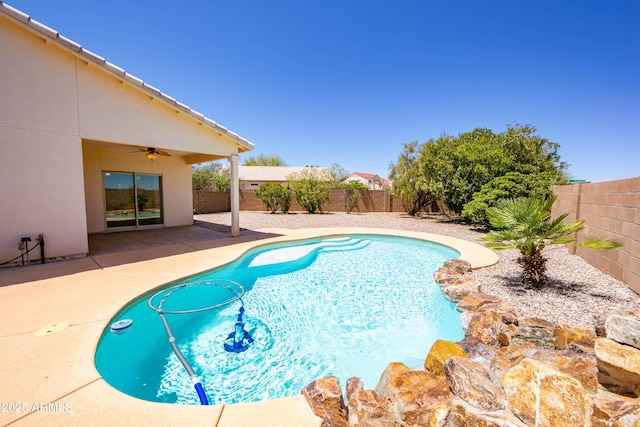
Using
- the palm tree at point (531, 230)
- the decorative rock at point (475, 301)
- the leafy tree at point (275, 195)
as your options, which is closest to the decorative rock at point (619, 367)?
the decorative rock at point (475, 301)

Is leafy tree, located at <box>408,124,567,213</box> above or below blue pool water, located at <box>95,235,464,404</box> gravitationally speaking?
above

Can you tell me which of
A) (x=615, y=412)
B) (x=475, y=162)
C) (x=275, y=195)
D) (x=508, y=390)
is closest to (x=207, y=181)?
(x=275, y=195)

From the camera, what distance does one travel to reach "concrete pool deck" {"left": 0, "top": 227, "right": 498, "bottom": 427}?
6.58ft

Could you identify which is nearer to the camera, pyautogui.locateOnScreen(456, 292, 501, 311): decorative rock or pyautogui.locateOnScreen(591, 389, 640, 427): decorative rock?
pyautogui.locateOnScreen(591, 389, 640, 427): decorative rock

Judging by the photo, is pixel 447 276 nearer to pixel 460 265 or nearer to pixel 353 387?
pixel 460 265

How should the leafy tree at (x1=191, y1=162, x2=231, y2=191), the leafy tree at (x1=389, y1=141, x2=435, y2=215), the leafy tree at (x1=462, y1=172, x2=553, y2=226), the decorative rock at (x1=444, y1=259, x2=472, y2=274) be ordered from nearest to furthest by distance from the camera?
1. the decorative rock at (x1=444, y1=259, x2=472, y2=274)
2. the leafy tree at (x1=462, y1=172, x2=553, y2=226)
3. the leafy tree at (x1=389, y1=141, x2=435, y2=215)
4. the leafy tree at (x1=191, y1=162, x2=231, y2=191)

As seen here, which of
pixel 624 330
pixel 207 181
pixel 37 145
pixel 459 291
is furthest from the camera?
pixel 207 181

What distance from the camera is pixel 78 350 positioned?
2.81 meters

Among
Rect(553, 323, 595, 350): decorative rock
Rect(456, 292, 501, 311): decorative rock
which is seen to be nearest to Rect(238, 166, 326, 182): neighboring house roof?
Rect(456, 292, 501, 311): decorative rock

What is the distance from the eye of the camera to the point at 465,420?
194 centimetres

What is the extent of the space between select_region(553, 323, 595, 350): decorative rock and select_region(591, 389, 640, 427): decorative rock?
1360 mm

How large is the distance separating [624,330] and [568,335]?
1.09 m

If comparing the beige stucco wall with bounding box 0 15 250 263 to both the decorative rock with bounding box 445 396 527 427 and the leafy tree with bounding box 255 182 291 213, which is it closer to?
the decorative rock with bounding box 445 396 527 427

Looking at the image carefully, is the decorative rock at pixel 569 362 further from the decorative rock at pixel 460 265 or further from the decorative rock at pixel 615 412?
the decorative rock at pixel 460 265
